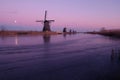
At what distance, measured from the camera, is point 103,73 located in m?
14.8

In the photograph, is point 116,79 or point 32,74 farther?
point 32,74

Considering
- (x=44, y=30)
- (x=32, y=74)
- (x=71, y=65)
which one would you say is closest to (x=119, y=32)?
(x=44, y=30)

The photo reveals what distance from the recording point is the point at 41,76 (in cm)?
1381

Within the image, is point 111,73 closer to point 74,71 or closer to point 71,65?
point 74,71

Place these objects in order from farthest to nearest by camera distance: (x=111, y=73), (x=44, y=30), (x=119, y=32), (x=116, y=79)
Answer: (x=44, y=30) → (x=119, y=32) → (x=111, y=73) → (x=116, y=79)

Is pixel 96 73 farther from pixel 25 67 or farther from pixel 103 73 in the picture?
pixel 25 67

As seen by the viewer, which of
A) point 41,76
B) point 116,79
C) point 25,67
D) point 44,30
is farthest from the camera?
point 44,30

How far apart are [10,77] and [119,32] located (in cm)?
6332

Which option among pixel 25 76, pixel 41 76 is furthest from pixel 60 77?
pixel 25 76

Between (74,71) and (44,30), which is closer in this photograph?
(74,71)

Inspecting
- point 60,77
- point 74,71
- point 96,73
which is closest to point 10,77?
point 60,77

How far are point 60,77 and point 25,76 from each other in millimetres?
2236

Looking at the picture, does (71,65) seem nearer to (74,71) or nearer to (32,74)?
(74,71)

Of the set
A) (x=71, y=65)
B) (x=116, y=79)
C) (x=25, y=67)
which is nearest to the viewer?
(x=116, y=79)
